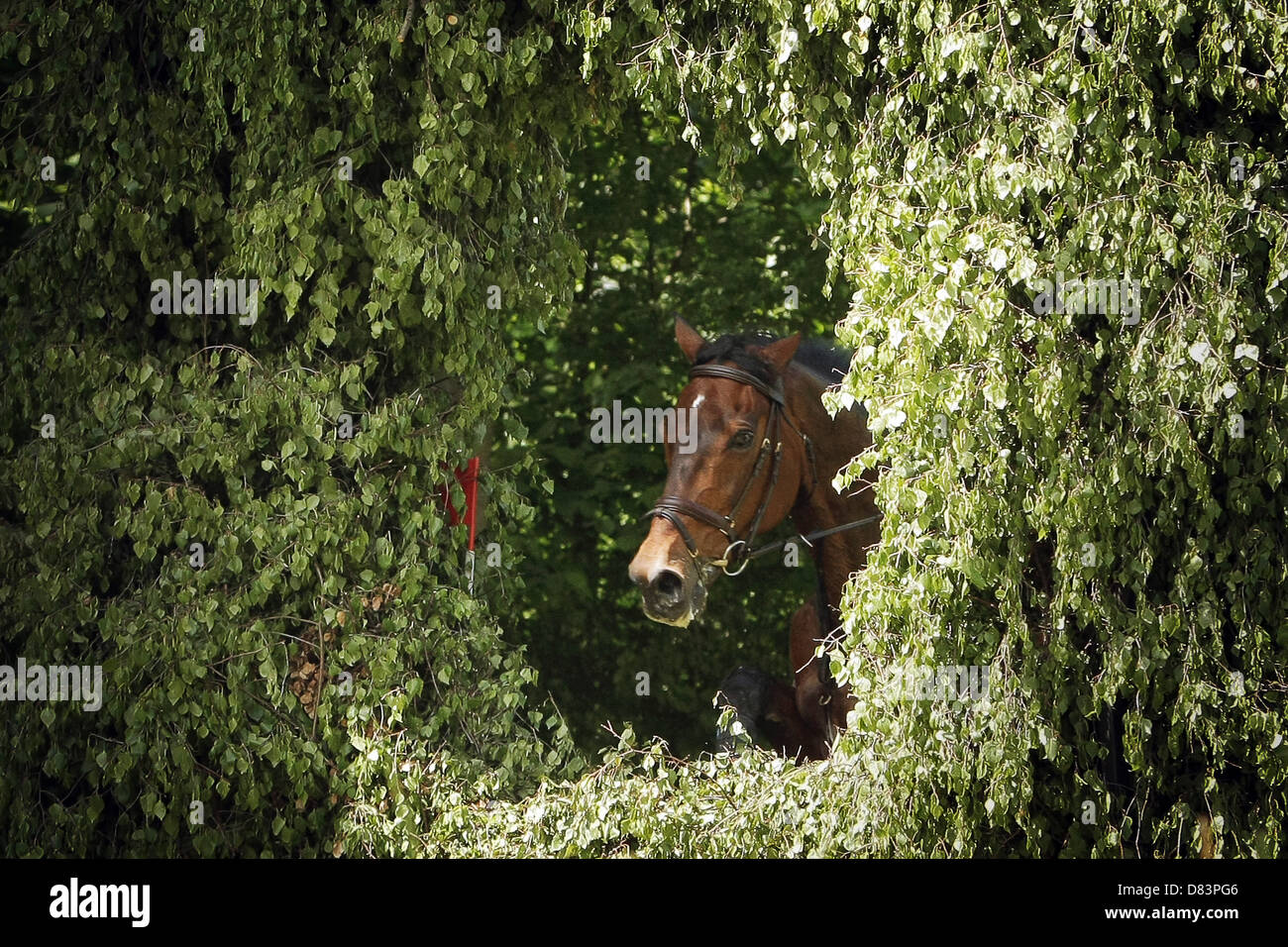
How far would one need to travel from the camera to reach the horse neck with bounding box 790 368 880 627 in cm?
491

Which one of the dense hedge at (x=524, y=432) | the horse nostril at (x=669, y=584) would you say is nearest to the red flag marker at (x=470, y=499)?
the dense hedge at (x=524, y=432)

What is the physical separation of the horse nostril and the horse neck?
0.61 m

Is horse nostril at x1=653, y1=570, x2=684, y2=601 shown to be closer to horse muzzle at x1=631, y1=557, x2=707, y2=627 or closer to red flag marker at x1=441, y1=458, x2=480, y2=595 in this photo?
horse muzzle at x1=631, y1=557, x2=707, y2=627

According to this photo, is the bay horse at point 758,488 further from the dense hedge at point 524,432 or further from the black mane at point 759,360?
the dense hedge at point 524,432

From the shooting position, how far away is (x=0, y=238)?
22.0 feet

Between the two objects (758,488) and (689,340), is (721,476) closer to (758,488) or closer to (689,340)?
(758,488)

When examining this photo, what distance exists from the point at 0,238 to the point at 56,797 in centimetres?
294

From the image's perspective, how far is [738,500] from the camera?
186 inches

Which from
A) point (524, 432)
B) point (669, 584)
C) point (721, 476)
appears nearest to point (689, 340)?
point (721, 476)

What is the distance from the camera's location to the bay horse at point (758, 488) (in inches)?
183

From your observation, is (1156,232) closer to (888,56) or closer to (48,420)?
(888,56)

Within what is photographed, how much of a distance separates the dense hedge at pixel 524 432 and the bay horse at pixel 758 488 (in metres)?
0.59

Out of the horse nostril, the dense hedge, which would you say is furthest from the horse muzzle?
the dense hedge
